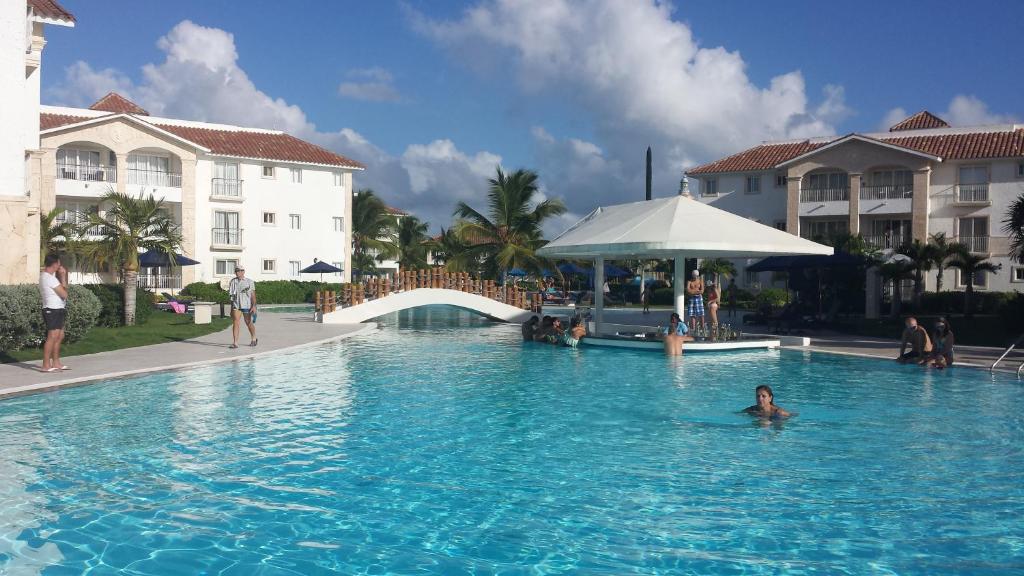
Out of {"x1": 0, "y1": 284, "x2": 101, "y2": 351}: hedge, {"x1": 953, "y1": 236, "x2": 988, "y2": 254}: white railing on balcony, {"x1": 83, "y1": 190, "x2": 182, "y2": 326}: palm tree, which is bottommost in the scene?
{"x1": 0, "y1": 284, "x2": 101, "y2": 351}: hedge

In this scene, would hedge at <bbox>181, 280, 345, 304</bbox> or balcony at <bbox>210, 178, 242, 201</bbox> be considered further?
balcony at <bbox>210, 178, 242, 201</bbox>

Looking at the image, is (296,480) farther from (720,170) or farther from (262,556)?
→ (720,170)

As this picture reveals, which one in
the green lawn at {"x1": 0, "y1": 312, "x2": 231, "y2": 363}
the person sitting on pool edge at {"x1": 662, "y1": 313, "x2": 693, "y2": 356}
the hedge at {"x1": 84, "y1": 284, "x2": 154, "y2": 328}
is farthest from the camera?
the hedge at {"x1": 84, "y1": 284, "x2": 154, "y2": 328}

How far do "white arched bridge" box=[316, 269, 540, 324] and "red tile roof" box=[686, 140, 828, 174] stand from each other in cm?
2235

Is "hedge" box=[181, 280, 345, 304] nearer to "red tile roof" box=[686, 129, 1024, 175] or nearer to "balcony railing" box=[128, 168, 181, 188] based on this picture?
"balcony railing" box=[128, 168, 181, 188]

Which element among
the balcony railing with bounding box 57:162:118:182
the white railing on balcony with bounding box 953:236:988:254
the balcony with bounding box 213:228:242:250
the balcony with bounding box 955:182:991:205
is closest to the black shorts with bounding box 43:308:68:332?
the balcony railing with bounding box 57:162:118:182

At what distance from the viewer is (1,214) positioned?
56.5 feet

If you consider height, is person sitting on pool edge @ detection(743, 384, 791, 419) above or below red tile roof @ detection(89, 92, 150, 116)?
below

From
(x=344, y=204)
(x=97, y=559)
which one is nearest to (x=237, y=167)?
(x=344, y=204)

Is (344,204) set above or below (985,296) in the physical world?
above

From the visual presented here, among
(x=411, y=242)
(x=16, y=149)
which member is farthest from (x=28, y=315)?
(x=411, y=242)

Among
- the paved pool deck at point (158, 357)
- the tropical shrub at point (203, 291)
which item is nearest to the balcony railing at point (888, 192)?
the paved pool deck at point (158, 357)

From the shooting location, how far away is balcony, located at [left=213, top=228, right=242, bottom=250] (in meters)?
46.3

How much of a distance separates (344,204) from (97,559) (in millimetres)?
46221
